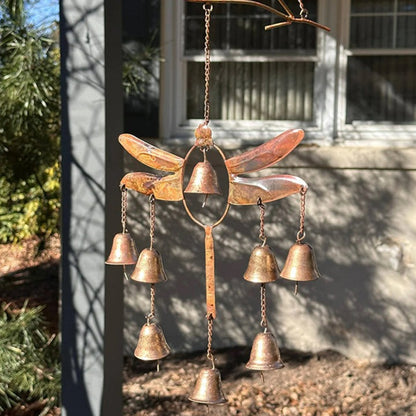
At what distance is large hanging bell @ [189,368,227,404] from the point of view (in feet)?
7.25

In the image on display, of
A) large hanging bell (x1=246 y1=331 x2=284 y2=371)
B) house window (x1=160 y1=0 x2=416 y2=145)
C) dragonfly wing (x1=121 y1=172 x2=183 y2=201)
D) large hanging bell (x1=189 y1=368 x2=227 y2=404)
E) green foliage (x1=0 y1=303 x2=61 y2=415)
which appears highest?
house window (x1=160 y1=0 x2=416 y2=145)

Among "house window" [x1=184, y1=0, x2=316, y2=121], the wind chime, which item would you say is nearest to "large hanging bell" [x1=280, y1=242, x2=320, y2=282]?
the wind chime

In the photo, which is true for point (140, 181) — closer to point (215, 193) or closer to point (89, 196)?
point (215, 193)

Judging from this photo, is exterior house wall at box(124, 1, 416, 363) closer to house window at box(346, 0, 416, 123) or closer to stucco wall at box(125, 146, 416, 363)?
stucco wall at box(125, 146, 416, 363)

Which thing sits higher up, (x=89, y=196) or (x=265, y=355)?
(x=89, y=196)

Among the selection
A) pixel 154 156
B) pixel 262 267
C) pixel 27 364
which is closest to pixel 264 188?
pixel 262 267

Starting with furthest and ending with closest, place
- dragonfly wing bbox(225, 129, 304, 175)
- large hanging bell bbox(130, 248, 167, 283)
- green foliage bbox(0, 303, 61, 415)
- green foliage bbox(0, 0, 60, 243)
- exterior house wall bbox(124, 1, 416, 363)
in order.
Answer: exterior house wall bbox(124, 1, 416, 363)
green foliage bbox(0, 0, 60, 243)
green foliage bbox(0, 303, 61, 415)
large hanging bell bbox(130, 248, 167, 283)
dragonfly wing bbox(225, 129, 304, 175)

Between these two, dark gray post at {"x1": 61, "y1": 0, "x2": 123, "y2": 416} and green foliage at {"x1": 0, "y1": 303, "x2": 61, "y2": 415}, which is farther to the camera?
green foliage at {"x1": 0, "y1": 303, "x2": 61, "y2": 415}

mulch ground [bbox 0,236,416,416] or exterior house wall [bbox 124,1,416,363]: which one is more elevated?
exterior house wall [bbox 124,1,416,363]

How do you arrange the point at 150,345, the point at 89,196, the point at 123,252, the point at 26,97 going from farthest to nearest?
the point at 26,97, the point at 89,196, the point at 123,252, the point at 150,345

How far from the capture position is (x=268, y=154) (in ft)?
6.97

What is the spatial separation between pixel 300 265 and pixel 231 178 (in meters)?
0.37

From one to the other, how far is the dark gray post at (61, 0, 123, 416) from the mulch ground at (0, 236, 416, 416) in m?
0.85

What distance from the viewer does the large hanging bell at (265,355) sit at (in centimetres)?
224
